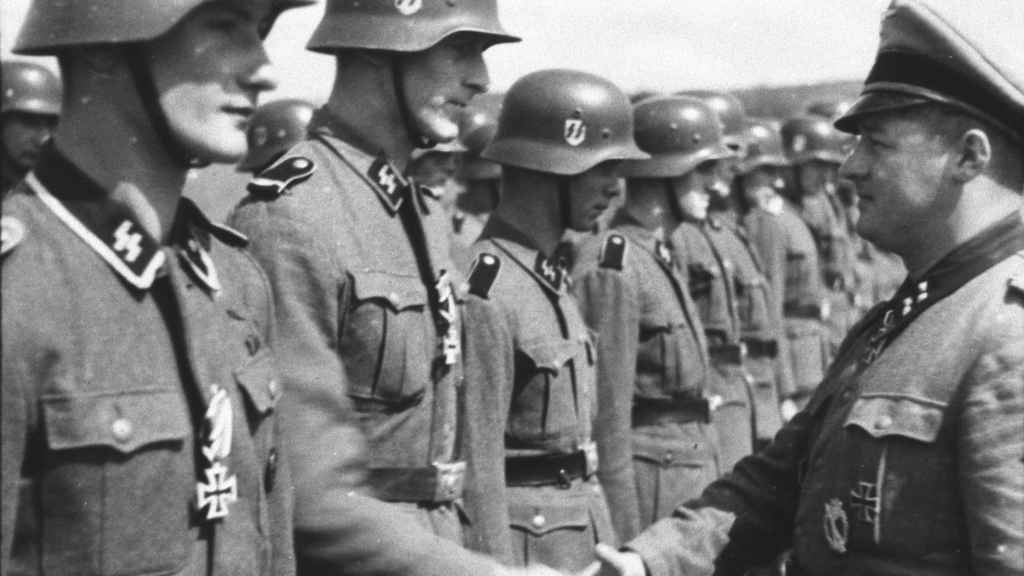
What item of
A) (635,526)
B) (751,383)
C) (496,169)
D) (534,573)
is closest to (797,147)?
(496,169)

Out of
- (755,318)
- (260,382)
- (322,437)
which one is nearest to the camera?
(260,382)

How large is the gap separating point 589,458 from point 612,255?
1.54 meters

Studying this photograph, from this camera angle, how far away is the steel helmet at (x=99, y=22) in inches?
118

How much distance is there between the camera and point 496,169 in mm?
12188

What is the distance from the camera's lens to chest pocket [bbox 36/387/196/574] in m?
2.72

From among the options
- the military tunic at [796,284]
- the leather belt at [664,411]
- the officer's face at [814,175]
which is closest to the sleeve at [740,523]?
the leather belt at [664,411]

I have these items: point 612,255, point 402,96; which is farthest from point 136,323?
point 612,255

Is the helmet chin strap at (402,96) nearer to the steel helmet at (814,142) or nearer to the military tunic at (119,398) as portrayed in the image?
the military tunic at (119,398)

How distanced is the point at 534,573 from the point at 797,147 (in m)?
11.4

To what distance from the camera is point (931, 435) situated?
3525 mm

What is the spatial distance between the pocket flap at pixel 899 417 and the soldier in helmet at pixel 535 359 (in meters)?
1.89

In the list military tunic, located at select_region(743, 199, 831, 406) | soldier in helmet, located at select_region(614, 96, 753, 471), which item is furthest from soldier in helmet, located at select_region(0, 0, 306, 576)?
military tunic, located at select_region(743, 199, 831, 406)

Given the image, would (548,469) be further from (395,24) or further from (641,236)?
(641,236)

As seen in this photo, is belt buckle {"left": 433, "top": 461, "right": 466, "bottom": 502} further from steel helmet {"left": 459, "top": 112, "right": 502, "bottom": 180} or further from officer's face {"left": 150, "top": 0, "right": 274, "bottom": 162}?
steel helmet {"left": 459, "top": 112, "right": 502, "bottom": 180}
